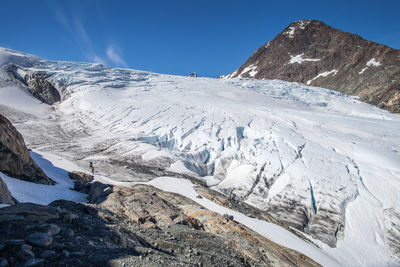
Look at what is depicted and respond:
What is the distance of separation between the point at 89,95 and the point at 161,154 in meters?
21.3

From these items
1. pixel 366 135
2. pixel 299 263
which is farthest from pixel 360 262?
pixel 366 135

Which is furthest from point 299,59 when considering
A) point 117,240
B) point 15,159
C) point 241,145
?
point 117,240

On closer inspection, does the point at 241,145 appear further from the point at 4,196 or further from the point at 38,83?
the point at 38,83

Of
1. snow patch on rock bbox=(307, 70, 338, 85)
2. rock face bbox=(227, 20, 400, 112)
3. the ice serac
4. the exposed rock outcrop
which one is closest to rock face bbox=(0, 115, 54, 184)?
the exposed rock outcrop

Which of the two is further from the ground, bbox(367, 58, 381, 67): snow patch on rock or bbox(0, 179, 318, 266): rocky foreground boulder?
bbox(367, 58, 381, 67): snow patch on rock

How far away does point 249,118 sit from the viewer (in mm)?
26391

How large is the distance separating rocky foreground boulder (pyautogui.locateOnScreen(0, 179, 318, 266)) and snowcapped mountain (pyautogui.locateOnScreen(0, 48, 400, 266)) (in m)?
6.49

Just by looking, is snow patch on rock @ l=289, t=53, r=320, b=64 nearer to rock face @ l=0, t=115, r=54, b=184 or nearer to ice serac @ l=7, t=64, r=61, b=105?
ice serac @ l=7, t=64, r=61, b=105

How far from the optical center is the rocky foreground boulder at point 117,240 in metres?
3.19

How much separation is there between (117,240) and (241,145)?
18.3 m

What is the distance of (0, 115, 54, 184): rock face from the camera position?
9070mm

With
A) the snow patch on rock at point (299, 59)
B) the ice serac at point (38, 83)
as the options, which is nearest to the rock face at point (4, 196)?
the ice serac at point (38, 83)

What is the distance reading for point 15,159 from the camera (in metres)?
9.52

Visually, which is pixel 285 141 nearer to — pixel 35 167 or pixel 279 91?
pixel 35 167
